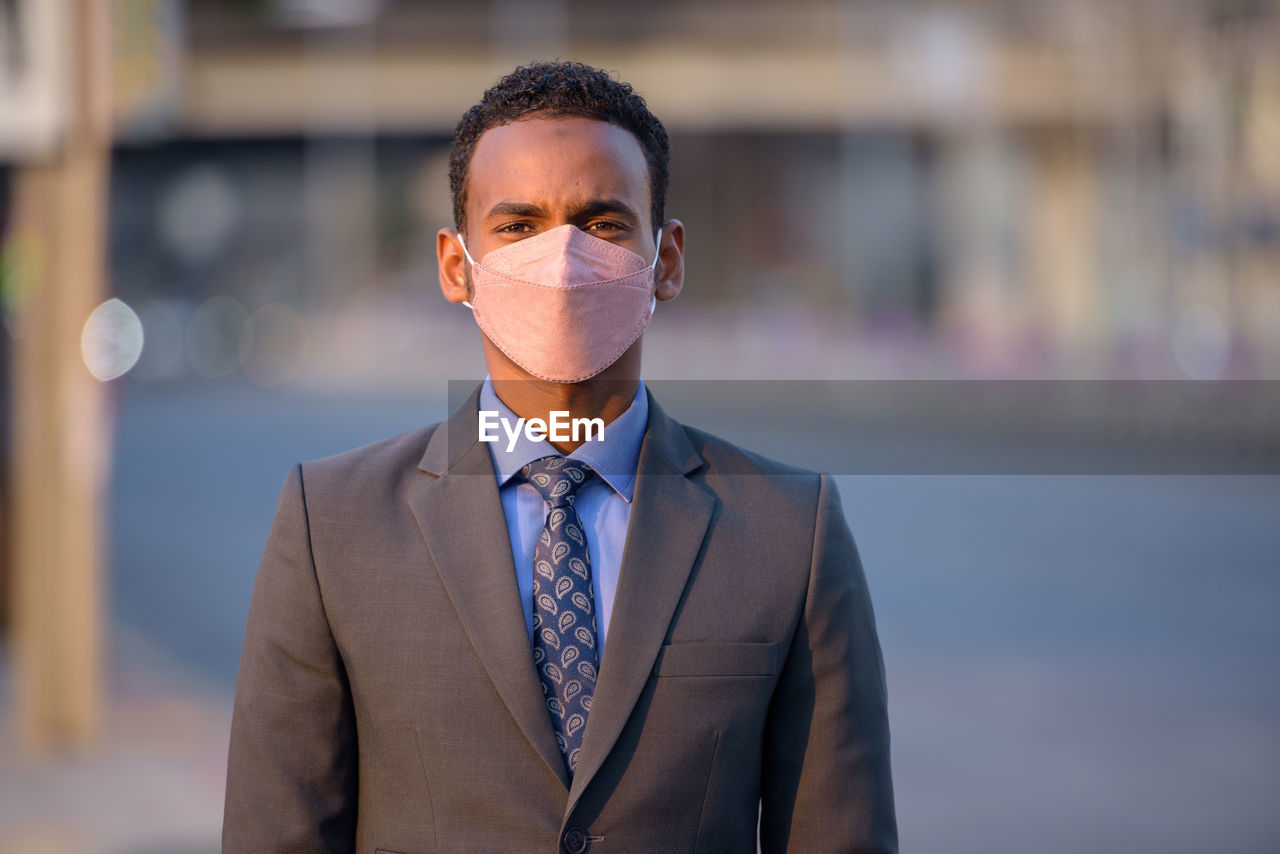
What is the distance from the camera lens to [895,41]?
3127cm

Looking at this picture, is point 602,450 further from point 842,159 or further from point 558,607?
point 842,159

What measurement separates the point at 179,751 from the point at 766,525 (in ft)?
15.8

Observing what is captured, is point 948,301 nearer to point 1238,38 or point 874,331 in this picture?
point 874,331

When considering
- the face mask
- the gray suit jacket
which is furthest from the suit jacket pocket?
the face mask

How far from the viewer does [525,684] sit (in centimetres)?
179

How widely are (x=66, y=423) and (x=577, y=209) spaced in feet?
17.3

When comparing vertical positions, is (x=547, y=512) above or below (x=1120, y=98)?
below

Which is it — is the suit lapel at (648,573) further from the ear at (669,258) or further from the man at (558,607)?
the ear at (669,258)

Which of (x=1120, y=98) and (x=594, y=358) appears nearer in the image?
(x=594, y=358)

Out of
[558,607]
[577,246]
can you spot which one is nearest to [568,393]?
[577,246]

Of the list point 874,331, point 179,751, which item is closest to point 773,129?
point 874,331

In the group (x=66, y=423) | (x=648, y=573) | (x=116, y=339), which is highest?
(x=648, y=573)

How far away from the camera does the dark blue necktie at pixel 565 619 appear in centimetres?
183
